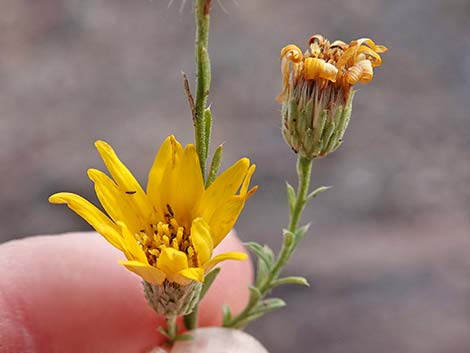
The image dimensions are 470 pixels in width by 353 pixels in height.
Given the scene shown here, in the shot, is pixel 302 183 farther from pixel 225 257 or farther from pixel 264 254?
pixel 225 257

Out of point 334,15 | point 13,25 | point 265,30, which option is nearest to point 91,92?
point 13,25

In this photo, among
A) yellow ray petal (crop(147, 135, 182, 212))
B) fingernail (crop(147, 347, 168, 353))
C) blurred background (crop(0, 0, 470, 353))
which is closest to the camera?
yellow ray petal (crop(147, 135, 182, 212))

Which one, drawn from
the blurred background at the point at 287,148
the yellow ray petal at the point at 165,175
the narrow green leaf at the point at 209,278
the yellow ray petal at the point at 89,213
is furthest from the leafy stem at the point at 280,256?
the blurred background at the point at 287,148

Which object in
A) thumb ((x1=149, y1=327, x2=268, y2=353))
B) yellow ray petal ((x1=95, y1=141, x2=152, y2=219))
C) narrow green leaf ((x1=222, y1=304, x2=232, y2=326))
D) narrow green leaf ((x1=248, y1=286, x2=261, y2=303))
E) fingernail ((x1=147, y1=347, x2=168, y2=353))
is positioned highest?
yellow ray petal ((x1=95, y1=141, x2=152, y2=219))

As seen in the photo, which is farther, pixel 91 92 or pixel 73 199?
pixel 91 92

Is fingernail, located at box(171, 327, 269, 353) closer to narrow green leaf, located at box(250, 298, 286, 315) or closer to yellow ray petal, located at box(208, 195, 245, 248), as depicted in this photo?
narrow green leaf, located at box(250, 298, 286, 315)

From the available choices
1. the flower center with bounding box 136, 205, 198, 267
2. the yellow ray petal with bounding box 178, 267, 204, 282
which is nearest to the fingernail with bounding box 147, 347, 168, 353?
the flower center with bounding box 136, 205, 198, 267

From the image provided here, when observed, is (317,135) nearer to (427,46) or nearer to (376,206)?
(376,206)
